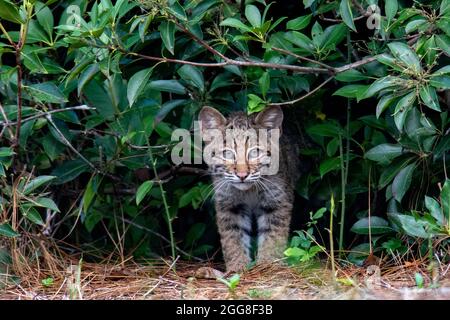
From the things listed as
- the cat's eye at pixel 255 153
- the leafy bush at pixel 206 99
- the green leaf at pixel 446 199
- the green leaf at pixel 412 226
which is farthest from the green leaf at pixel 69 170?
the green leaf at pixel 446 199

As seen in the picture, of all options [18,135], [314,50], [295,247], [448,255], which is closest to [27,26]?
A: [18,135]

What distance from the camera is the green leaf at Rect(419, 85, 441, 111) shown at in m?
4.84

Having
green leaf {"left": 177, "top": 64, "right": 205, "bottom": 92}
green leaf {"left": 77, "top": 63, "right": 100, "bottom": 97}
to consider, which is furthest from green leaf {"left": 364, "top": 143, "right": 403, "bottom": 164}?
green leaf {"left": 77, "top": 63, "right": 100, "bottom": 97}

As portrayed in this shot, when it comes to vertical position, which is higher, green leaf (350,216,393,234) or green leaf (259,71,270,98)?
green leaf (259,71,270,98)

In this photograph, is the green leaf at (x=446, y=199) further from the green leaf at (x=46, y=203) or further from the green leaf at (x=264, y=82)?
the green leaf at (x=46, y=203)

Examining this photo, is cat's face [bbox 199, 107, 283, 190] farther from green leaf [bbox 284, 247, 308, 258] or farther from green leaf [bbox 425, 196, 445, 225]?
green leaf [bbox 425, 196, 445, 225]

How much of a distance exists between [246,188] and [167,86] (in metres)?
1.07

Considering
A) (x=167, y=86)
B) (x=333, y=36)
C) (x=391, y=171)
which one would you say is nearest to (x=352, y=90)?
(x=333, y=36)

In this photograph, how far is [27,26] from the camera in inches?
204

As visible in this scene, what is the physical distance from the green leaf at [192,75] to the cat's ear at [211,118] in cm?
40

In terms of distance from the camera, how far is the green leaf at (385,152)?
5.74 m

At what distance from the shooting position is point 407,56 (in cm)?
491

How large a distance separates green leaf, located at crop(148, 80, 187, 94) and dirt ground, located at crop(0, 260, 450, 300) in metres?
1.25

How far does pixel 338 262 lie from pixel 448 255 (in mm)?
791
